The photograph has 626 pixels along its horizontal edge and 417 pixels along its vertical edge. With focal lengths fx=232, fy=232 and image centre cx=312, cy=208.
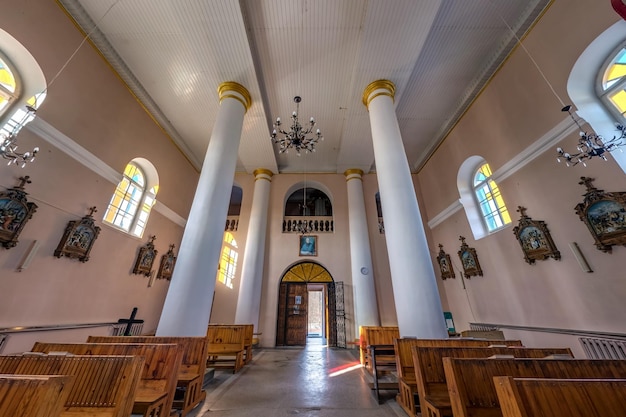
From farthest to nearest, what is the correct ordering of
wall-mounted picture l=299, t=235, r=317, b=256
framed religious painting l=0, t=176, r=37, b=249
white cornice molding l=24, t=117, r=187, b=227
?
wall-mounted picture l=299, t=235, r=317, b=256, white cornice molding l=24, t=117, r=187, b=227, framed religious painting l=0, t=176, r=37, b=249

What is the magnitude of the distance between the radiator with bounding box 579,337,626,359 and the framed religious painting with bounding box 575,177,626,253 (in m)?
1.27

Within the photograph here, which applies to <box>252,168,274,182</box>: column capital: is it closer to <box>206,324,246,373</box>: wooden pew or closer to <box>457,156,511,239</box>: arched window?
<box>206,324,246,373</box>: wooden pew

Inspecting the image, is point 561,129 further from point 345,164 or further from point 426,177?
point 345,164

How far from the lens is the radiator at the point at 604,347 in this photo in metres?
3.15

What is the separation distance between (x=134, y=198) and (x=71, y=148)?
199 cm

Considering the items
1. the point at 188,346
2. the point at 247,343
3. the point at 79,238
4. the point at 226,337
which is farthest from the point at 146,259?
the point at 188,346

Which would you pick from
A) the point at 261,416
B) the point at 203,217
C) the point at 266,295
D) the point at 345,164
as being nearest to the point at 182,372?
the point at 261,416

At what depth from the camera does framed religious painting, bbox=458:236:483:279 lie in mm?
6086

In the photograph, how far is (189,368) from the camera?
2896 mm

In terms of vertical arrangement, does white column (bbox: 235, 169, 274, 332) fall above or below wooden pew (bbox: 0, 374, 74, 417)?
above

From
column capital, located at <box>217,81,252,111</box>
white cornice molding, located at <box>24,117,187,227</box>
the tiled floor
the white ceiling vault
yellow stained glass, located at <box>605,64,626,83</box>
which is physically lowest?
the tiled floor

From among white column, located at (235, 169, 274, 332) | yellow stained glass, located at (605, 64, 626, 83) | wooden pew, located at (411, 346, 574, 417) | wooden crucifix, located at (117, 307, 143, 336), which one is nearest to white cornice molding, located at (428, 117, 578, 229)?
yellow stained glass, located at (605, 64, 626, 83)

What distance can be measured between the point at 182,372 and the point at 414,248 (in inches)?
145

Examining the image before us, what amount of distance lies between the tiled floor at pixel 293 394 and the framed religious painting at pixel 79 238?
356 centimetres
